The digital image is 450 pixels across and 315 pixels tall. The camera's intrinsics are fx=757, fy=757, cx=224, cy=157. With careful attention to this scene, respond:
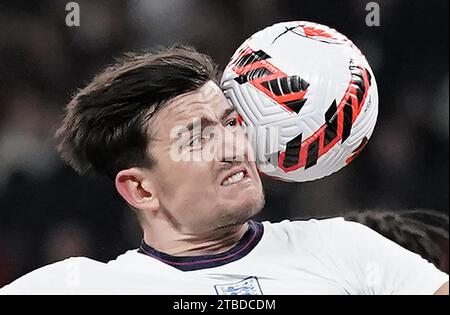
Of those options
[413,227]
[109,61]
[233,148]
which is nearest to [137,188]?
[233,148]

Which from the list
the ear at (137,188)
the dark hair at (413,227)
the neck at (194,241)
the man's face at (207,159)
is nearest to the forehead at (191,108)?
the man's face at (207,159)

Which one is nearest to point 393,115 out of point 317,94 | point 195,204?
point 317,94

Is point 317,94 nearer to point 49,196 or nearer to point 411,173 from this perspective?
point 411,173

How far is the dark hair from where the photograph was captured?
167cm

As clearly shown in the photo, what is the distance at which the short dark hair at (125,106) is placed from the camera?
1497 mm

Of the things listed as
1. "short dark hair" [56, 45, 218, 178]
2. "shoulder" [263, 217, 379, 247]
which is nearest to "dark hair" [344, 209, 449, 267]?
"shoulder" [263, 217, 379, 247]

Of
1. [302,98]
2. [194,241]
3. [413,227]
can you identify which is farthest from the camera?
[413,227]

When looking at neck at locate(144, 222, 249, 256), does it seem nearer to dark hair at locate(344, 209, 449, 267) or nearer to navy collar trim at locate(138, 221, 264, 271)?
navy collar trim at locate(138, 221, 264, 271)

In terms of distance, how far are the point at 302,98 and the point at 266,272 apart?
1.16 feet

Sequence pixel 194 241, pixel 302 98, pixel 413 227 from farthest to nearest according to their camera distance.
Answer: pixel 413 227 < pixel 194 241 < pixel 302 98

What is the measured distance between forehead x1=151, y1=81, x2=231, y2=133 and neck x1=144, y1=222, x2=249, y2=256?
22 centimetres

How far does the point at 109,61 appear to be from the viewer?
175 centimetres

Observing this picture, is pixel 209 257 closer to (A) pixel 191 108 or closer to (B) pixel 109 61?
(A) pixel 191 108

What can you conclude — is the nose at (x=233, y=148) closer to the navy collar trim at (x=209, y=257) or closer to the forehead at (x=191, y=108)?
the forehead at (x=191, y=108)
